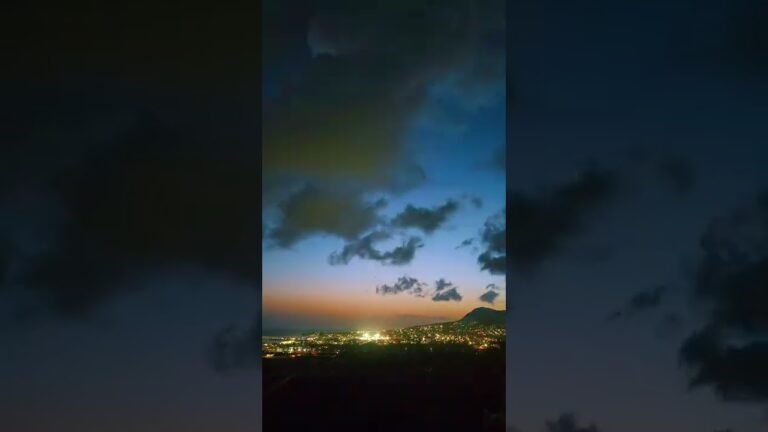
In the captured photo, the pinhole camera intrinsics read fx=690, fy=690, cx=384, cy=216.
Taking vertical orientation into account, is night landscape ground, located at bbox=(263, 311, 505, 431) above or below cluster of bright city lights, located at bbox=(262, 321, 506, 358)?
below

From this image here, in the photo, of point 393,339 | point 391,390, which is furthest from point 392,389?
point 393,339

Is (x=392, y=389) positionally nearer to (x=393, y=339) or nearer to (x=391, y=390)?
(x=391, y=390)

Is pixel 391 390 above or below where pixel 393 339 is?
below

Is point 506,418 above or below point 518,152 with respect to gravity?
below

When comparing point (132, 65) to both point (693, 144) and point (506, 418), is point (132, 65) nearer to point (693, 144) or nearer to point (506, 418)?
point (506, 418)

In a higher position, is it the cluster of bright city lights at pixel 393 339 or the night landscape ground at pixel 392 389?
the cluster of bright city lights at pixel 393 339

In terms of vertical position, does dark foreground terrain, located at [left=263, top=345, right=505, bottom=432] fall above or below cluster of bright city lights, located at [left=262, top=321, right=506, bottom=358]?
below

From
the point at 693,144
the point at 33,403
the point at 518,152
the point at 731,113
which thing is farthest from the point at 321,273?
the point at 731,113

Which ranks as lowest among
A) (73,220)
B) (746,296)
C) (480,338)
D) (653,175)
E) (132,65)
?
(480,338)
